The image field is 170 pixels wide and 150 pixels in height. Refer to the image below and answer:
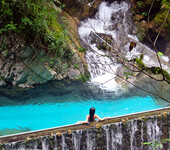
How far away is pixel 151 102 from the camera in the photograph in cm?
688

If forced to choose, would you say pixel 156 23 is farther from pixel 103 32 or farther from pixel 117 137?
pixel 117 137

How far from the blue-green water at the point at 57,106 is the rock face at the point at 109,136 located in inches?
43.3

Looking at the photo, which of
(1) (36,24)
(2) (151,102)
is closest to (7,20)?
(1) (36,24)

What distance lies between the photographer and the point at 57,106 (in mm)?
6164

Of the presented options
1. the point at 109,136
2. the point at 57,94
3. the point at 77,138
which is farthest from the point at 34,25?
the point at 109,136

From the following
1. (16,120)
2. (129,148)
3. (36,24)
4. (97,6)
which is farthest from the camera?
(97,6)

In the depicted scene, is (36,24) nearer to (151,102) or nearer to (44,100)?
(44,100)

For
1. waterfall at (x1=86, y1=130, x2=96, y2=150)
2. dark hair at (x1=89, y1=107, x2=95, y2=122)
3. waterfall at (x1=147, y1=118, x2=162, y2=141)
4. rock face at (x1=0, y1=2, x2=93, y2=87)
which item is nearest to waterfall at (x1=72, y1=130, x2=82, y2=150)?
waterfall at (x1=86, y1=130, x2=96, y2=150)

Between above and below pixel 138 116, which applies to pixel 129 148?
below

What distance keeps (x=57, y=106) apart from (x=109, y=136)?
7.55 ft

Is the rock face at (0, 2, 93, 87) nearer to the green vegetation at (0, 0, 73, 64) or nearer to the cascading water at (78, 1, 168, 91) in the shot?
the green vegetation at (0, 0, 73, 64)

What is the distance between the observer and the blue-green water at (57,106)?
524 centimetres

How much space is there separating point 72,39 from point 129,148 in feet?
16.9

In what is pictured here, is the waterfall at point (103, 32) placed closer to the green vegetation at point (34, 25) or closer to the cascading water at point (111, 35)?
the cascading water at point (111, 35)
